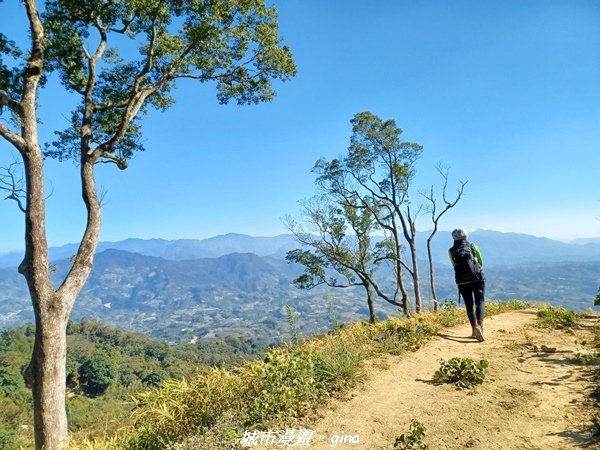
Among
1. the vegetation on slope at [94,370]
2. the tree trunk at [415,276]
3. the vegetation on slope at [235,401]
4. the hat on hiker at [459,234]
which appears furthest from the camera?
the vegetation on slope at [94,370]

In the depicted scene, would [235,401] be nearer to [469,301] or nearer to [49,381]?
[49,381]

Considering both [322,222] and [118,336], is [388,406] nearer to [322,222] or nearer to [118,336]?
[322,222]

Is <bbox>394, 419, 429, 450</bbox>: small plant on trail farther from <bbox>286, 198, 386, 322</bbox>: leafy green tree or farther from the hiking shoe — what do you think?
<bbox>286, 198, 386, 322</bbox>: leafy green tree

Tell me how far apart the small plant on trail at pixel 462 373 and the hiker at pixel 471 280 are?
2.10m

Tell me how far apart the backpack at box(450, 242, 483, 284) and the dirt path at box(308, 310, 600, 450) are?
1.42 m

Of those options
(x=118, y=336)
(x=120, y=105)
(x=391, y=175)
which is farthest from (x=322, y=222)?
(x=118, y=336)

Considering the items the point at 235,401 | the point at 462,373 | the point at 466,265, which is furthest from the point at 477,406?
the point at 466,265

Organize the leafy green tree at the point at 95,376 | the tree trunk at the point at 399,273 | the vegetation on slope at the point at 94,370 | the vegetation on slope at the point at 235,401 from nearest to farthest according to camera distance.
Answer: the vegetation on slope at the point at 235,401
the tree trunk at the point at 399,273
the vegetation on slope at the point at 94,370
the leafy green tree at the point at 95,376

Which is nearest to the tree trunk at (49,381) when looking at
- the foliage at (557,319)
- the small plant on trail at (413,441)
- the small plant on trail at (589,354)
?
the small plant on trail at (413,441)

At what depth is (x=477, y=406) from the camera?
4.34 meters

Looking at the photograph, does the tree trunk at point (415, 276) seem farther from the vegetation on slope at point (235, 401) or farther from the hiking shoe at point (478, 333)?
the vegetation on slope at point (235, 401)

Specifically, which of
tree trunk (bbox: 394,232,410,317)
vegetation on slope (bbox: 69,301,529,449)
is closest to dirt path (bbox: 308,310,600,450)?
vegetation on slope (bbox: 69,301,529,449)

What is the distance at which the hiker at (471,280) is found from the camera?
736 cm

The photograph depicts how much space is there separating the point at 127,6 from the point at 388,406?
9.45m
